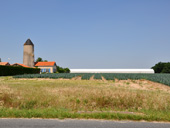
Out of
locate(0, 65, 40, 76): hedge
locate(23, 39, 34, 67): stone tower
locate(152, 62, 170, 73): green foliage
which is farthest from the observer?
locate(152, 62, 170, 73): green foliage

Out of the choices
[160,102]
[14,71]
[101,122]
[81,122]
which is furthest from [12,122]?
[14,71]

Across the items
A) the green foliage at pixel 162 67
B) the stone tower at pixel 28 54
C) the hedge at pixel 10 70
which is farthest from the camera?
the green foliage at pixel 162 67

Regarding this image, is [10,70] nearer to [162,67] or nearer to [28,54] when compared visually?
[28,54]

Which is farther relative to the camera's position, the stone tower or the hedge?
the stone tower

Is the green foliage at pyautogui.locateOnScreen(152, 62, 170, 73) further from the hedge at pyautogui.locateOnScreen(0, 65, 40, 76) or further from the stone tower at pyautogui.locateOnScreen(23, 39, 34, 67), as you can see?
the hedge at pyautogui.locateOnScreen(0, 65, 40, 76)

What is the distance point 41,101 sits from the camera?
24.6 ft

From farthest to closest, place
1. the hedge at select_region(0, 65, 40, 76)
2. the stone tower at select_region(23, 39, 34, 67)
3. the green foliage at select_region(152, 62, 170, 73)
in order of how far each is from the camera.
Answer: the green foliage at select_region(152, 62, 170, 73) → the stone tower at select_region(23, 39, 34, 67) → the hedge at select_region(0, 65, 40, 76)

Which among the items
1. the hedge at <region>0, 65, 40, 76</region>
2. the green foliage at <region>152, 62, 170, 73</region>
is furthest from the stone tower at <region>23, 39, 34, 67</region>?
the green foliage at <region>152, 62, 170, 73</region>

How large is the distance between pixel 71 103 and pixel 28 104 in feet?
6.81

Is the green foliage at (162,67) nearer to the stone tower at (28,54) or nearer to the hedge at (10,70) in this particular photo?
the stone tower at (28,54)

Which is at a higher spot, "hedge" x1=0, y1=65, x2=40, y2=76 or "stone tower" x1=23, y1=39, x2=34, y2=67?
"stone tower" x1=23, y1=39, x2=34, y2=67

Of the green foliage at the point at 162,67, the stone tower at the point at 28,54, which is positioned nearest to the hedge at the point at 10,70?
the stone tower at the point at 28,54

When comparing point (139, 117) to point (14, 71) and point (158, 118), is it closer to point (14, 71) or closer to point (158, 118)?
point (158, 118)

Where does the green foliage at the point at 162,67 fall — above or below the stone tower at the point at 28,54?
below
